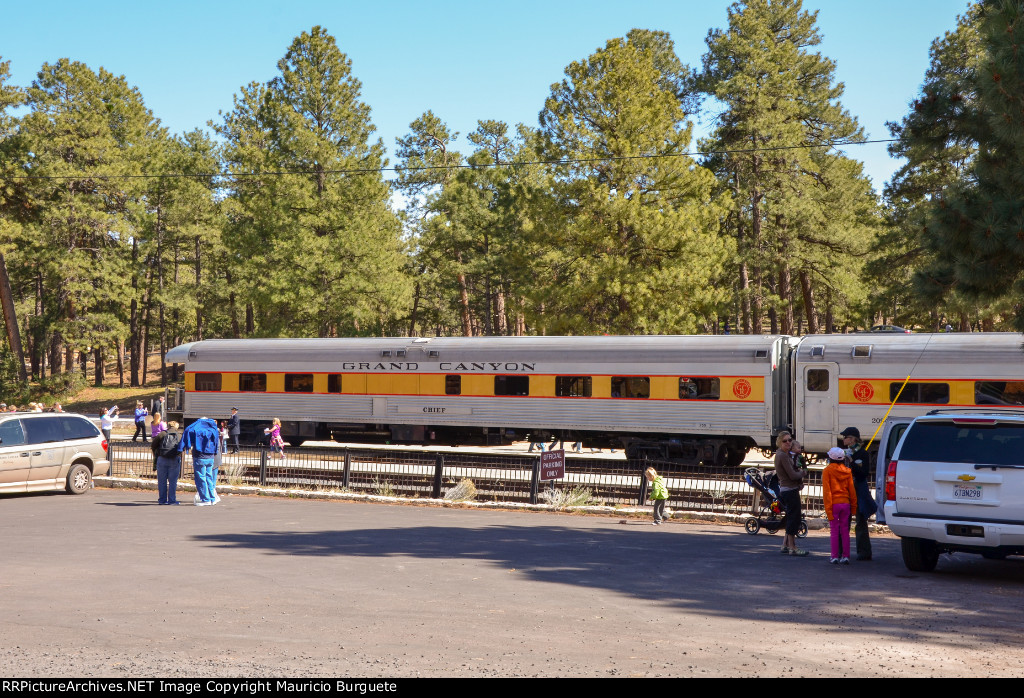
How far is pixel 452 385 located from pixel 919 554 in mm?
17456

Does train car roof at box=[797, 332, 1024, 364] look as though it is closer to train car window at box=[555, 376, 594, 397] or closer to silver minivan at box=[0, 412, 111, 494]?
train car window at box=[555, 376, 594, 397]

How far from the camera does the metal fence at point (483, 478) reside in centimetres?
1736

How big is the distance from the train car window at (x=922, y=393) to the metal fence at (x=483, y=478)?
462 centimetres

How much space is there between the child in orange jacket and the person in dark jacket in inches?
8.6

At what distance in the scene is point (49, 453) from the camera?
719 inches

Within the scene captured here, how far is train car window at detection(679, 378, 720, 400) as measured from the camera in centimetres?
2364

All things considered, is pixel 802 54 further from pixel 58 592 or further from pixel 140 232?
pixel 58 592

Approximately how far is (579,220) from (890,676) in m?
29.4

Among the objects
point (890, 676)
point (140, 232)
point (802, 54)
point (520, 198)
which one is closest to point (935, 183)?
point (802, 54)

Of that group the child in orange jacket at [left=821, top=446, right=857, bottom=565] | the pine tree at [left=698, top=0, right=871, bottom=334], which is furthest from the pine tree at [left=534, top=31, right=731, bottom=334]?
the child in orange jacket at [left=821, top=446, right=857, bottom=565]

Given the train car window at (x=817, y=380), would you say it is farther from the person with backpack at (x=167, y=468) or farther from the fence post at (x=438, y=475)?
the person with backpack at (x=167, y=468)

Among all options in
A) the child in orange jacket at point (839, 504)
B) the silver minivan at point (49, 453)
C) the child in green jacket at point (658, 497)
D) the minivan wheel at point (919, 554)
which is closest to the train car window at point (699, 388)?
the child in green jacket at point (658, 497)

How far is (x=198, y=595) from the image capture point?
361 inches

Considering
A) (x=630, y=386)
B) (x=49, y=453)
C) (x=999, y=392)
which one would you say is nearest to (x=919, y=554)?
(x=999, y=392)
